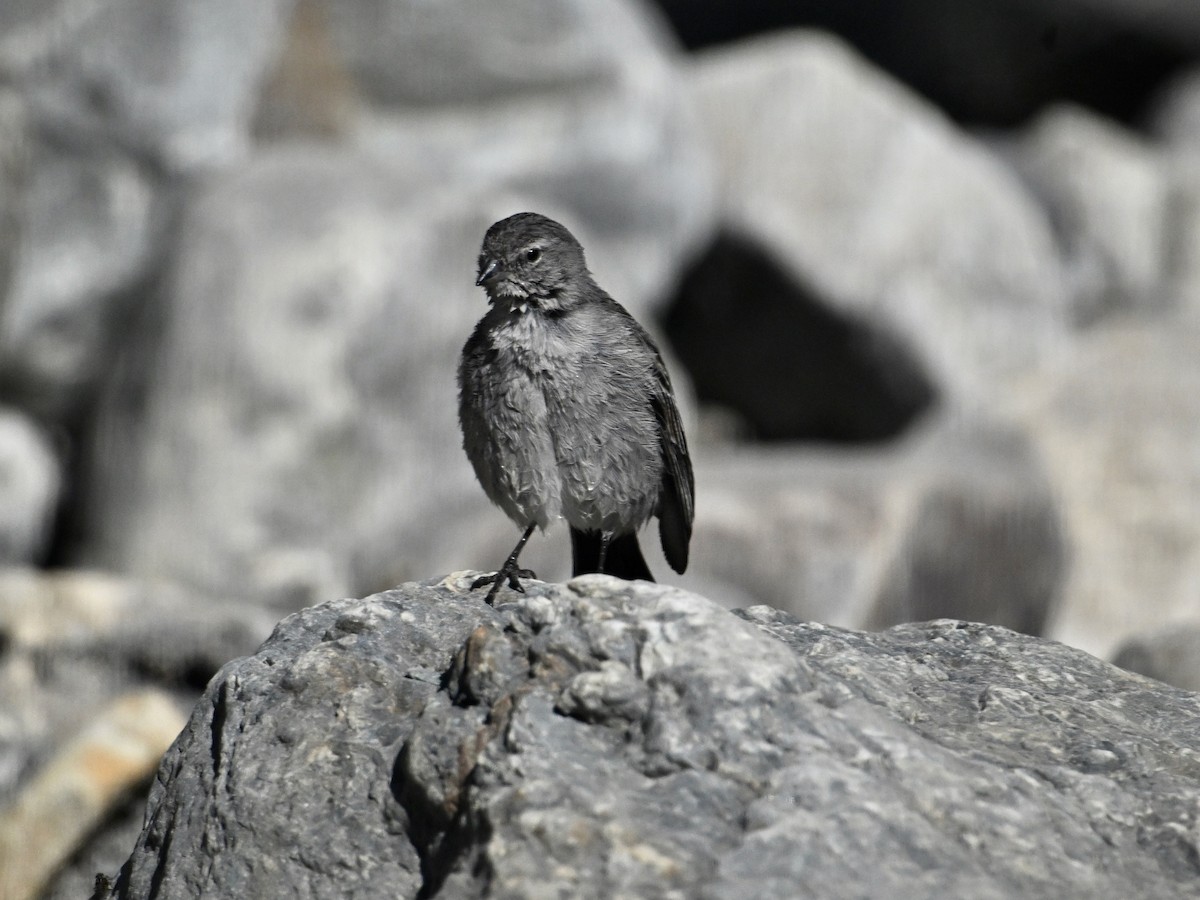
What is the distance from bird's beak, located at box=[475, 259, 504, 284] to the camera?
521 centimetres

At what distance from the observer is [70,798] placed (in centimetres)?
565

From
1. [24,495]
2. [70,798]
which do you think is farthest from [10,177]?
[70,798]

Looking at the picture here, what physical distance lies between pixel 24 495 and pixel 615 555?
20.8 feet

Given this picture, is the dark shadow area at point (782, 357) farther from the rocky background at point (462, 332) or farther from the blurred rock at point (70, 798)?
the blurred rock at point (70, 798)

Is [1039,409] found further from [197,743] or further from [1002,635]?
[197,743]

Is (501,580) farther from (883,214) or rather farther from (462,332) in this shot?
(883,214)

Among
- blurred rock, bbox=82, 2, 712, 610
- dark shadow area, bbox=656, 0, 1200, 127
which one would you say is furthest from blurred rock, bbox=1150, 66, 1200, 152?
blurred rock, bbox=82, 2, 712, 610

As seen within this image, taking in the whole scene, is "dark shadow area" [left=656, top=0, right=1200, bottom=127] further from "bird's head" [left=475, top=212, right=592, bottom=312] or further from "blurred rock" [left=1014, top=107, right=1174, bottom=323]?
"bird's head" [left=475, top=212, right=592, bottom=312]

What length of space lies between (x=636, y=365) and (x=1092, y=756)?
241 centimetres

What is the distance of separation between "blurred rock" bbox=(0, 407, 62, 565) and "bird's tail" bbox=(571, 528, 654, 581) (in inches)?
239

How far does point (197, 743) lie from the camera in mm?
3514

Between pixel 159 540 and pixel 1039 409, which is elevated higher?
pixel 1039 409

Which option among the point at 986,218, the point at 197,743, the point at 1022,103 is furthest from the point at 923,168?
the point at 197,743

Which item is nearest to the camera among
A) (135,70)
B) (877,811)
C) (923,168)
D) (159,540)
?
(877,811)
